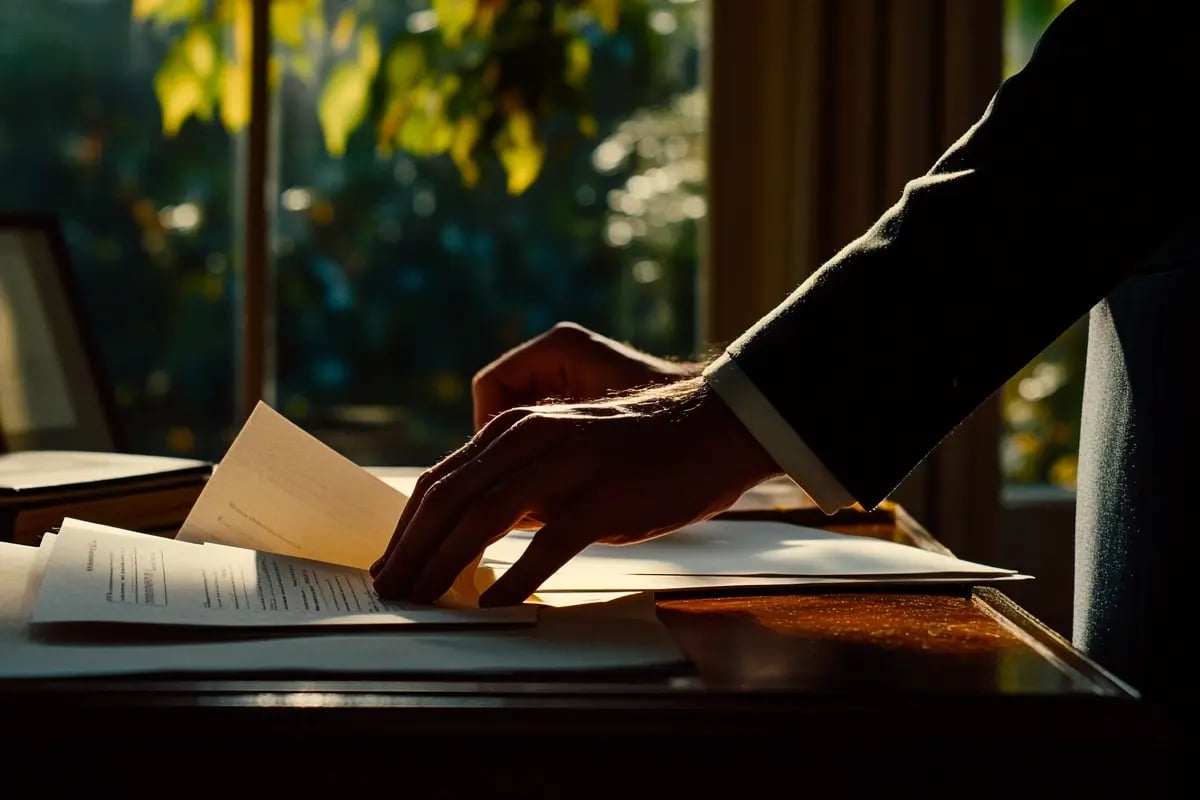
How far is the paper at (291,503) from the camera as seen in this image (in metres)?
0.77

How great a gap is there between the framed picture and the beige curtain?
119 cm

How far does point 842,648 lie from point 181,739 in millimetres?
290

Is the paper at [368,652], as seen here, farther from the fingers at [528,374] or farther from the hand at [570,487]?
the fingers at [528,374]

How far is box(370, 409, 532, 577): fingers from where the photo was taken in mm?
657

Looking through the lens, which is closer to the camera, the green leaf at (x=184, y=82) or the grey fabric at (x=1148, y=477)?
the grey fabric at (x=1148, y=477)

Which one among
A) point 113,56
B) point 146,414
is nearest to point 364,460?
point 146,414

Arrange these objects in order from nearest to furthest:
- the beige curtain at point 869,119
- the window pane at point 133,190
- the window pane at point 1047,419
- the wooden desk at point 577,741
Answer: the wooden desk at point 577,741, the beige curtain at point 869,119, the window pane at point 133,190, the window pane at point 1047,419

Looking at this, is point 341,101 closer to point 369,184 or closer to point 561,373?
point 369,184

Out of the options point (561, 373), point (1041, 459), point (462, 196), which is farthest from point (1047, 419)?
point (561, 373)

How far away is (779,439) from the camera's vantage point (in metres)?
0.62

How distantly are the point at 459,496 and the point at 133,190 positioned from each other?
1.90 metres

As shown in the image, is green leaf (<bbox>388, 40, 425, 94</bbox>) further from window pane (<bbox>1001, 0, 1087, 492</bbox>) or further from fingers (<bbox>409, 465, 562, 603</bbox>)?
fingers (<bbox>409, 465, 562, 603</bbox>)

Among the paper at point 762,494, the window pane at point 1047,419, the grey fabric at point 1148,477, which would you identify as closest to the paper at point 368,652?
the grey fabric at point 1148,477

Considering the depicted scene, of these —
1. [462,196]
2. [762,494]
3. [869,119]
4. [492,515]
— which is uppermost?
[869,119]
